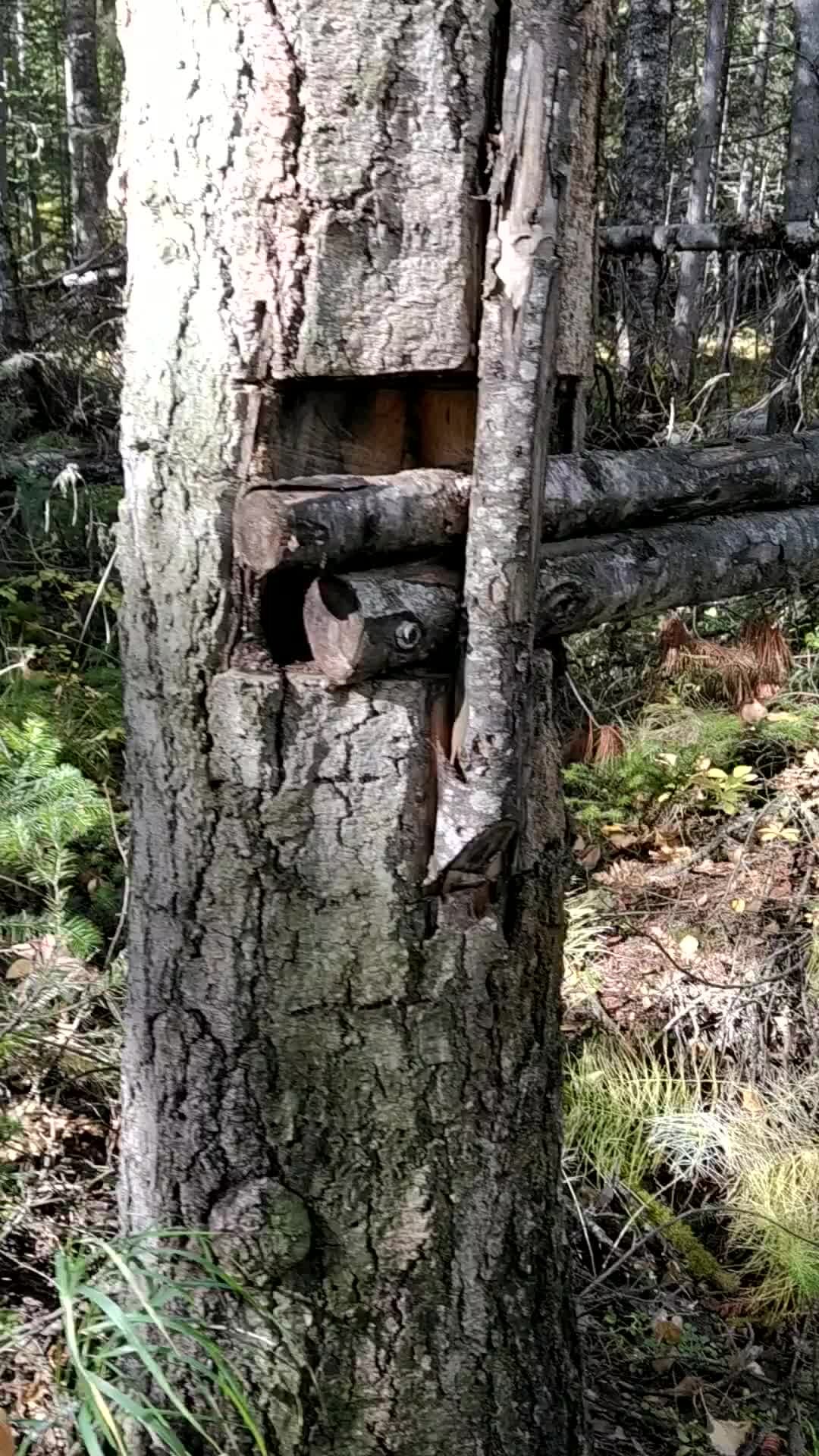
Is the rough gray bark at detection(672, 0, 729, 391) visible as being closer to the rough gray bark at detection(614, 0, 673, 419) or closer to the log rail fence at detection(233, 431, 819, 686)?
the rough gray bark at detection(614, 0, 673, 419)

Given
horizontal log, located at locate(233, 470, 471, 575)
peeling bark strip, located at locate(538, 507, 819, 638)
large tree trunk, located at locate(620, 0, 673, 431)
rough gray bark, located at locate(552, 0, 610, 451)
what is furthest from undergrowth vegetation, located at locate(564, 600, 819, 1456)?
large tree trunk, located at locate(620, 0, 673, 431)

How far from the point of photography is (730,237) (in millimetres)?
5586

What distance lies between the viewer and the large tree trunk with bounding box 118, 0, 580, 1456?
154 centimetres

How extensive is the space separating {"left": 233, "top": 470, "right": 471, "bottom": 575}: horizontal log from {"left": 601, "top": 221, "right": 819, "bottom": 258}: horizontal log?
178 inches

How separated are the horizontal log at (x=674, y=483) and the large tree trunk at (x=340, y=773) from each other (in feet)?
0.80

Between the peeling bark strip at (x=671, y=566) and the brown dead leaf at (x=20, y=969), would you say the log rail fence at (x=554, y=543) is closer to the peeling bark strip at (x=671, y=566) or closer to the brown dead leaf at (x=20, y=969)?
the peeling bark strip at (x=671, y=566)

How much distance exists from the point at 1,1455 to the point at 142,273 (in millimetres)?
1478

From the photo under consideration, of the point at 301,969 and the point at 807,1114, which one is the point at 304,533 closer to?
the point at 301,969

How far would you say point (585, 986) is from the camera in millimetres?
3768

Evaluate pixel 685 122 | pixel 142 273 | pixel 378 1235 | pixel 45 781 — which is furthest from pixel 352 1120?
pixel 685 122

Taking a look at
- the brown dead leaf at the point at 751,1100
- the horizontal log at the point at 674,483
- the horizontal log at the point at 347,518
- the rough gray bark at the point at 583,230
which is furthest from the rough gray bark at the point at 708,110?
the horizontal log at the point at 347,518

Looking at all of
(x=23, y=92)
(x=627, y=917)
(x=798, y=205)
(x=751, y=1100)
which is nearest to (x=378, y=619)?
(x=751, y=1100)

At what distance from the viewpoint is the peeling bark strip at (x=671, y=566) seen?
6.04ft

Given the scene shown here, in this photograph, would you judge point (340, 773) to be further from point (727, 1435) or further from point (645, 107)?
point (645, 107)
